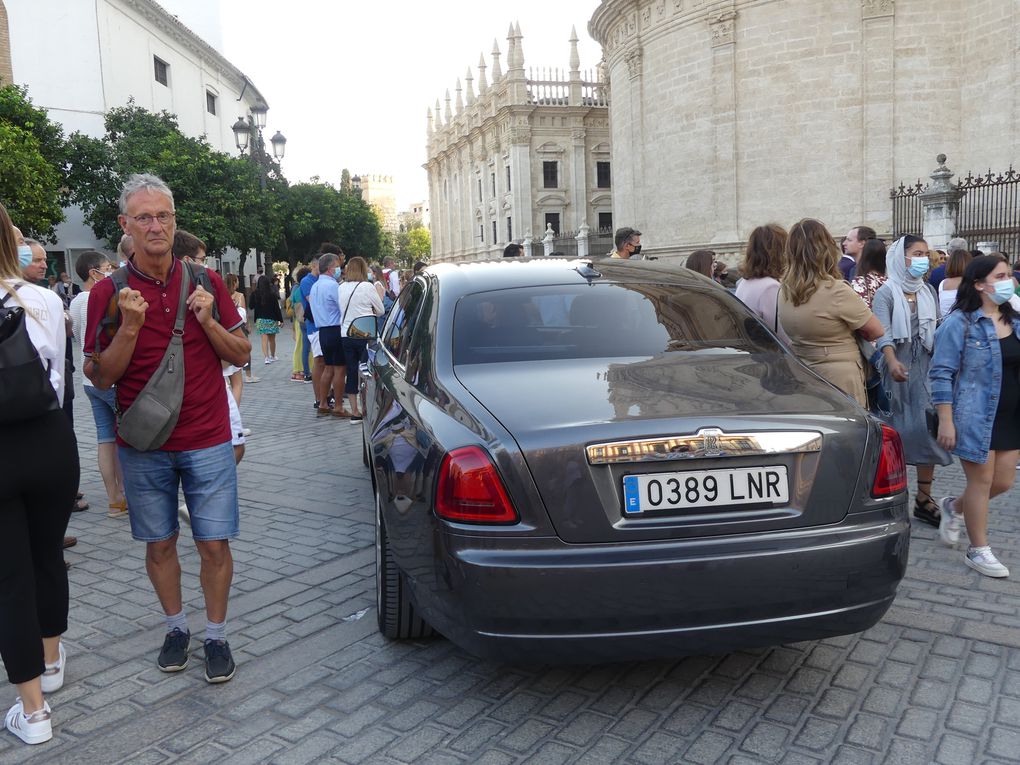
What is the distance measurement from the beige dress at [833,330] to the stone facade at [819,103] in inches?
905

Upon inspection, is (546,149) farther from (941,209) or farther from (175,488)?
(175,488)

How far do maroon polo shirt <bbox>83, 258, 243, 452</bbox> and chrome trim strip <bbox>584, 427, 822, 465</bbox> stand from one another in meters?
1.68

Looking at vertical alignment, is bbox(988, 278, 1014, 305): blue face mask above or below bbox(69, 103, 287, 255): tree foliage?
below

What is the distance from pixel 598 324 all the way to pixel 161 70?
152 feet

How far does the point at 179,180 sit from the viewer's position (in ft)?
106

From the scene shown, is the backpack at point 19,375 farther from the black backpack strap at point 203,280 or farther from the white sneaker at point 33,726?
the white sneaker at point 33,726

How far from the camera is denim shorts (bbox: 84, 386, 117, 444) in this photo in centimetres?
600

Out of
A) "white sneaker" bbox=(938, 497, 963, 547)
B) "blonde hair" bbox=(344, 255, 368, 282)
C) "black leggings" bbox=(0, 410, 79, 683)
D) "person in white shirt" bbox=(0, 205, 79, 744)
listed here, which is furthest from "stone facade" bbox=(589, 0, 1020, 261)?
"black leggings" bbox=(0, 410, 79, 683)

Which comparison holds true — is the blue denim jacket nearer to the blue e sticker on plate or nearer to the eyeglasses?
the blue e sticker on plate

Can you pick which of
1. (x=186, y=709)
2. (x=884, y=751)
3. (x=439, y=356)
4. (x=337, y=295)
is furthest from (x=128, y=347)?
(x=337, y=295)

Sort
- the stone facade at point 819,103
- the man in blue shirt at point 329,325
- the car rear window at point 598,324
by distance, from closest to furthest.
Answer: the car rear window at point 598,324 < the man in blue shirt at point 329,325 < the stone facade at point 819,103

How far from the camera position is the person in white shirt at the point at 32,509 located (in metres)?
3.12

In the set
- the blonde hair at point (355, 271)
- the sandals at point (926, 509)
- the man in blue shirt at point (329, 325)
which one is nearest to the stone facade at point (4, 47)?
the man in blue shirt at point (329, 325)

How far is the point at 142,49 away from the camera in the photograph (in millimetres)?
41188
